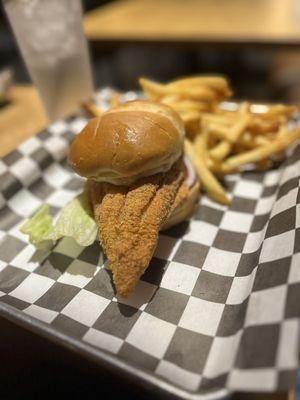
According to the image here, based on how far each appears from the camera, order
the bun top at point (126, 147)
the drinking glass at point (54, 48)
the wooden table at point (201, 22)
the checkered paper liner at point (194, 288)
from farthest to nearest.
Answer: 1. the wooden table at point (201, 22)
2. the drinking glass at point (54, 48)
3. the bun top at point (126, 147)
4. the checkered paper liner at point (194, 288)

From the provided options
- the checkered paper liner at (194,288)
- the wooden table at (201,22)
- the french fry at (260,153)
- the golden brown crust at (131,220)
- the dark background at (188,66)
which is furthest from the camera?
the dark background at (188,66)

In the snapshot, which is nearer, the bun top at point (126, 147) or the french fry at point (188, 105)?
the bun top at point (126, 147)

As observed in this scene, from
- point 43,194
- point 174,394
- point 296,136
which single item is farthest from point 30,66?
point 174,394

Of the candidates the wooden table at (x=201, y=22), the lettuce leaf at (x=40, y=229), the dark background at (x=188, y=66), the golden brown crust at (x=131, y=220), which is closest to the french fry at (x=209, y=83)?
the golden brown crust at (x=131, y=220)

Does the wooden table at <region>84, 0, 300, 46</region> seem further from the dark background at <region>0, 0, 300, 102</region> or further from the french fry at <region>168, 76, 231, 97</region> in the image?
the french fry at <region>168, 76, 231, 97</region>

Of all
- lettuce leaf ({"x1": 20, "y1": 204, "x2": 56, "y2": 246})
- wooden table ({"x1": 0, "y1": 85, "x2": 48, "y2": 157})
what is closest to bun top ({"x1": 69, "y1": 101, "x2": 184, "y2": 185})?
lettuce leaf ({"x1": 20, "y1": 204, "x2": 56, "y2": 246})

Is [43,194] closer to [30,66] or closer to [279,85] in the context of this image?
[30,66]

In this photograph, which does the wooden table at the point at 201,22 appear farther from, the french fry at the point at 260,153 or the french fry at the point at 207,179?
the french fry at the point at 207,179

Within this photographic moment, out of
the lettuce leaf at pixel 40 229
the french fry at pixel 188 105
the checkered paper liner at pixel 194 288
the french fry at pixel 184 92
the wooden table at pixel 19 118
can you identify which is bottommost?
the checkered paper liner at pixel 194 288
